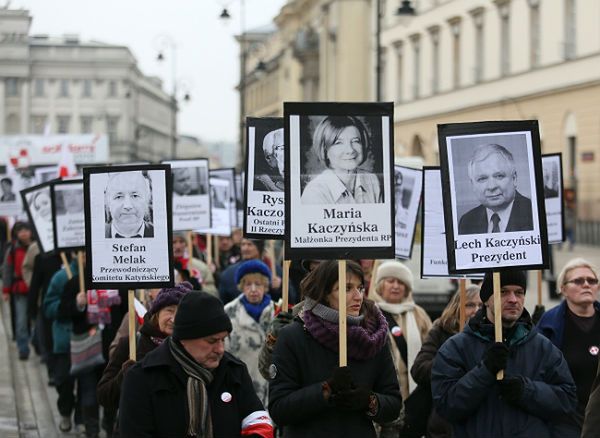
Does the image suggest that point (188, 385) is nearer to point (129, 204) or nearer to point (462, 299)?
point (129, 204)

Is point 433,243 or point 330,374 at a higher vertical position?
point 433,243

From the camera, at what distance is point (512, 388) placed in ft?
19.2

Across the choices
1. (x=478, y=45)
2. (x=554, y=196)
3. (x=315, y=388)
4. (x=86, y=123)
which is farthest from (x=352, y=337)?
(x=86, y=123)

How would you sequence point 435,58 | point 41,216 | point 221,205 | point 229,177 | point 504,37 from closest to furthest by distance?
point 41,216 < point 221,205 < point 229,177 < point 504,37 < point 435,58

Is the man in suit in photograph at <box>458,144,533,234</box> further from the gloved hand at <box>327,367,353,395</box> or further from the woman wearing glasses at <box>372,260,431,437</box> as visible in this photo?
the woman wearing glasses at <box>372,260,431,437</box>

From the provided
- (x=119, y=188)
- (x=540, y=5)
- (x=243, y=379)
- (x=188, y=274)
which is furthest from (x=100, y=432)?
(x=540, y=5)

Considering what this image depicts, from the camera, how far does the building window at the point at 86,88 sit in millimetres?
144500

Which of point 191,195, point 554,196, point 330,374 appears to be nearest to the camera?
point 330,374

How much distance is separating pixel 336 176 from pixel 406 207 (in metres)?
4.77

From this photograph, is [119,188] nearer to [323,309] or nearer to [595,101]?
[323,309]

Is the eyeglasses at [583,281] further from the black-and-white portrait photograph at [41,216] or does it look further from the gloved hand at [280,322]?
the black-and-white portrait photograph at [41,216]

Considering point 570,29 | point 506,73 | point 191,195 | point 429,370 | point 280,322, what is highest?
point 570,29

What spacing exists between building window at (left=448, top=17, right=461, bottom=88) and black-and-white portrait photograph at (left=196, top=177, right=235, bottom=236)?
3410 centimetres

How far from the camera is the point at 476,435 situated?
6039 millimetres
